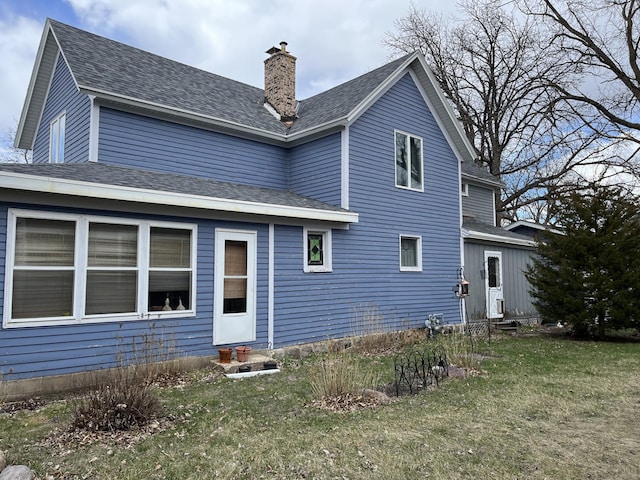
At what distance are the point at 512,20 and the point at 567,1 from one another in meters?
4.50

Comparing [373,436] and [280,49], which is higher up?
[280,49]

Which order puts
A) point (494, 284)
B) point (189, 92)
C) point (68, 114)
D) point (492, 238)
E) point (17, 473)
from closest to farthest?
point (17, 473), point (68, 114), point (189, 92), point (492, 238), point (494, 284)

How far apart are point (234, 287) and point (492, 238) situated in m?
9.81

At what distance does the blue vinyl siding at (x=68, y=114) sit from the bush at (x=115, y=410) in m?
5.88

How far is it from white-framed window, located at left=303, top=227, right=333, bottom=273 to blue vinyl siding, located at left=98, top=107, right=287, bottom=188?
2.38 meters

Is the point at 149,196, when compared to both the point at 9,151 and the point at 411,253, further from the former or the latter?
the point at 9,151

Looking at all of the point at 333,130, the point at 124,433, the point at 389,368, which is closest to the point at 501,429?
the point at 389,368

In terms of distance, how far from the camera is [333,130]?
11.5m

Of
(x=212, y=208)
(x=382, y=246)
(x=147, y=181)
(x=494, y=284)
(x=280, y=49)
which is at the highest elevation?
(x=280, y=49)

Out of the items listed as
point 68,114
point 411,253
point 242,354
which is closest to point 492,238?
point 411,253

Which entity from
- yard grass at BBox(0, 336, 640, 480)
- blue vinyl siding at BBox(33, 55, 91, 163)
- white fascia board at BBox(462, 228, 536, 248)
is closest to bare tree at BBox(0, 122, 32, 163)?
blue vinyl siding at BBox(33, 55, 91, 163)

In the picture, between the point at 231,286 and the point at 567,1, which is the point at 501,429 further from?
the point at 567,1

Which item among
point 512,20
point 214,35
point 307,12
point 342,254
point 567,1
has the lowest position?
point 342,254

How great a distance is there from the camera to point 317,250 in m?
10.7
